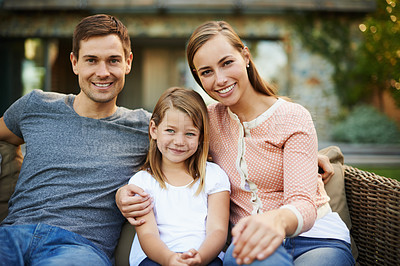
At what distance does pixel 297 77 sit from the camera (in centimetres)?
765

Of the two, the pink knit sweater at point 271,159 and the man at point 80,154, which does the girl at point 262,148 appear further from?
the man at point 80,154

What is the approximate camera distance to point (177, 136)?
1.84 m

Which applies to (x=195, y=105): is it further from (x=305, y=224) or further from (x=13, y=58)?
(x=13, y=58)

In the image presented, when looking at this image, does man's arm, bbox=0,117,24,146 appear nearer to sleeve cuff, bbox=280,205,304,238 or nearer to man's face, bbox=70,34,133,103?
man's face, bbox=70,34,133,103

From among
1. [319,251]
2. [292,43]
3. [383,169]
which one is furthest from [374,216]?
[292,43]

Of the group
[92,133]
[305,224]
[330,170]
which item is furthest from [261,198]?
[92,133]

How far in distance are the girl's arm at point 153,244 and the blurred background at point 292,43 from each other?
5733 millimetres

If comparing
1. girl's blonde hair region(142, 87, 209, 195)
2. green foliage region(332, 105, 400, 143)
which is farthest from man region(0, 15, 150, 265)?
green foliage region(332, 105, 400, 143)

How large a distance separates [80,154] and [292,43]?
6.63 metres

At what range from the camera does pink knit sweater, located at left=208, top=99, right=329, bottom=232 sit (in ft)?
5.33

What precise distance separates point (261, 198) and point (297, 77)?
6.32m

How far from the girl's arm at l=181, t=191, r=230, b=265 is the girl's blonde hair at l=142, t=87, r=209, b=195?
127 millimetres

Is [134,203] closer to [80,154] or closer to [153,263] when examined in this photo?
[153,263]

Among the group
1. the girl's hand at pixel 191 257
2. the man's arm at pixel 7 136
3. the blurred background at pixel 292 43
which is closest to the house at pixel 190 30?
the blurred background at pixel 292 43
